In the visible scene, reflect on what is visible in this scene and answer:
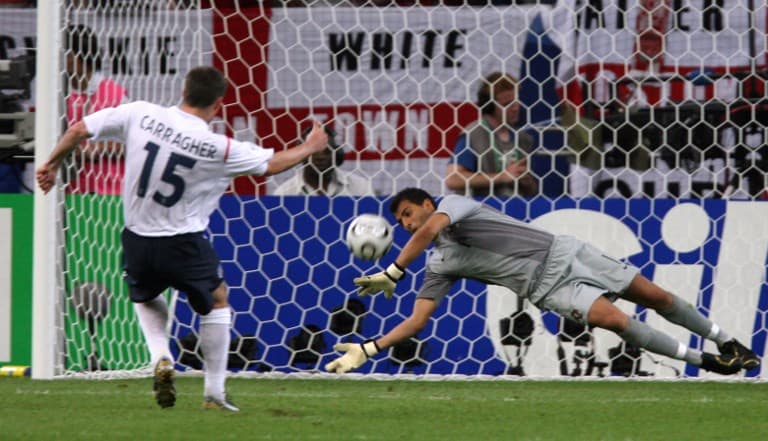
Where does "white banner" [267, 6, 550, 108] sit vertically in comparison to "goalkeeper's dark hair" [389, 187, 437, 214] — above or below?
above

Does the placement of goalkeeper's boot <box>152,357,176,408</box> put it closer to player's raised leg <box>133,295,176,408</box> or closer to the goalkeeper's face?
player's raised leg <box>133,295,176,408</box>

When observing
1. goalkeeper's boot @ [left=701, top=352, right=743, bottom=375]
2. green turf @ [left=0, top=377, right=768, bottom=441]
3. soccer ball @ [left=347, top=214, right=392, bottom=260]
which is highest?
soccer ball @ [left=347, top=214, right=392, bottom=260]

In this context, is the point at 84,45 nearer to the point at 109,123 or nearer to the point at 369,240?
the point at 369,240

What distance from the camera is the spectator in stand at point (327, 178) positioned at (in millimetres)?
8703

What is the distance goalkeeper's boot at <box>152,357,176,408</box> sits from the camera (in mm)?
6070

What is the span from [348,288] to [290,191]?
0.64 meters

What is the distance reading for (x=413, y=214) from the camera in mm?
7508

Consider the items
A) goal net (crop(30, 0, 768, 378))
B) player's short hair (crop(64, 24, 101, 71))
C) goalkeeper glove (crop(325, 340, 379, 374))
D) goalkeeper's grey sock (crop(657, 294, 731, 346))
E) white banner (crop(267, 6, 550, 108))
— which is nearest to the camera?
goalkeeper glove (crop(325, 340, 379, 374))

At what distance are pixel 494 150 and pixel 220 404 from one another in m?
2.84

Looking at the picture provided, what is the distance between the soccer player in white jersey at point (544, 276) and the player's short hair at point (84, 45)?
80.1 inches

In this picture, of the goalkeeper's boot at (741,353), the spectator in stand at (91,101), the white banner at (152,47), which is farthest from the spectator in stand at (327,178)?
the goalkeeper's boot at (741,353)

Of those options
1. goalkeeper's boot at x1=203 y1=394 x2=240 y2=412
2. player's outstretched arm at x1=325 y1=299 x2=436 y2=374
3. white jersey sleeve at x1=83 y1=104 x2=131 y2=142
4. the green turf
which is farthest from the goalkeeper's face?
white jersey sleeve at x1=83 y1=104 x2=131 y2=142

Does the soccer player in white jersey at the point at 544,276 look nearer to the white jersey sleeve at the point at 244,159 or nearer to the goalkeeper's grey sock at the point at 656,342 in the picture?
the goalkeeper's grey sock at the point at 656,342

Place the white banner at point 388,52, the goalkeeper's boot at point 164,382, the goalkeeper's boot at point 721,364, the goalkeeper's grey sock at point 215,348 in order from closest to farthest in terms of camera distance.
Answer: the goalkeeper's boot at point 164,382, the goalkeeper's grey sock at point 215,348, the goalkeeper's boot at point 721,364, the white banner at point 388,52
